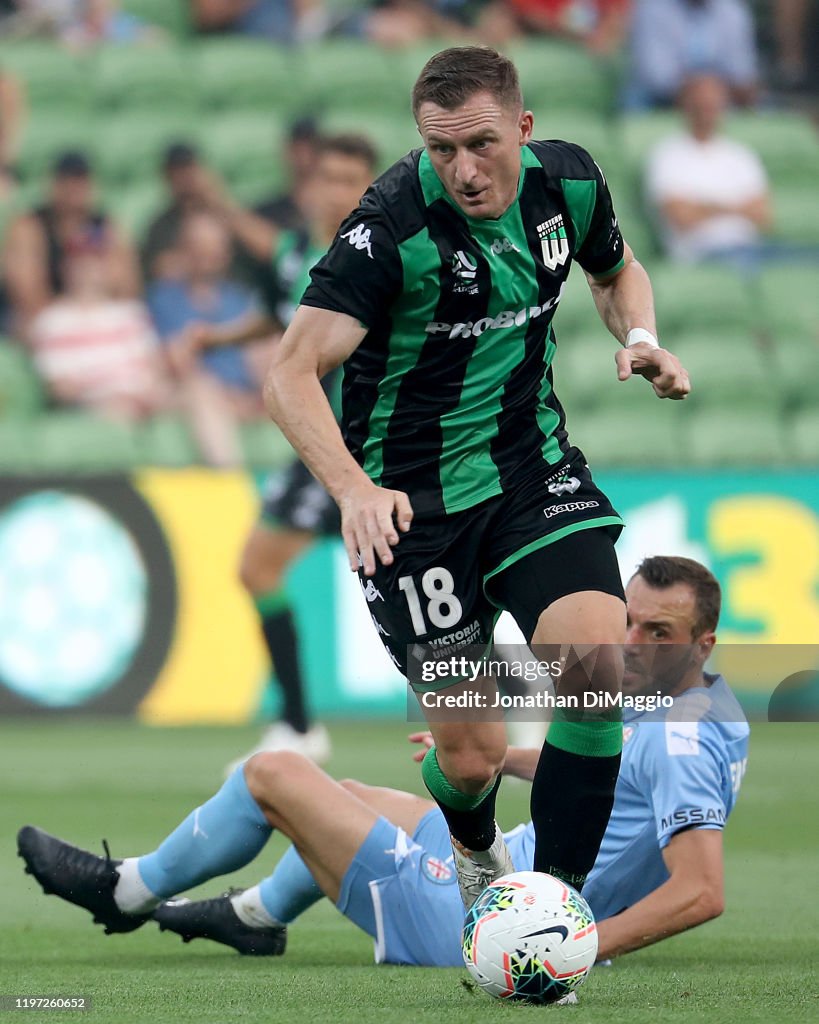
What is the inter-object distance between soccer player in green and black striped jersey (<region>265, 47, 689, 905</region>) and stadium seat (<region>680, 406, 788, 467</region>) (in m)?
6.75

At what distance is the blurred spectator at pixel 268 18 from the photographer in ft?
46.0

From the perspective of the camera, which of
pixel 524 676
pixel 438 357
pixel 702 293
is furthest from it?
pixel 702 293

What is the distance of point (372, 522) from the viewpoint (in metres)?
3.89

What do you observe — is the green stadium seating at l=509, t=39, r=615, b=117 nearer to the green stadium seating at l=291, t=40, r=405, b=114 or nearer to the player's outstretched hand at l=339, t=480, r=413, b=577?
the green stadium seating at l=291, t=40, r=405, b=114

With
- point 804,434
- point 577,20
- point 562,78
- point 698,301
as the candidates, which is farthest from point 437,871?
point 577,20

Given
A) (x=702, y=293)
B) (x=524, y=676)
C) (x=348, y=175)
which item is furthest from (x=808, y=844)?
(x=702, y=293)

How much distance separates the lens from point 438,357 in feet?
14.6

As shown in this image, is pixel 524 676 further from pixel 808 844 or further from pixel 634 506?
pixel 634 506

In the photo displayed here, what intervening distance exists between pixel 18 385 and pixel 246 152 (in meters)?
2.87

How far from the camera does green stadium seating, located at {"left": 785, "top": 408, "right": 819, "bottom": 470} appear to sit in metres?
11.2

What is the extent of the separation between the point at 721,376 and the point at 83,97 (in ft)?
17.8

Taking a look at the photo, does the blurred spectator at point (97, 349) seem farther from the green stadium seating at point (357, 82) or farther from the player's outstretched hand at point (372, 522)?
the player's outstretched hand at point (372, 522)

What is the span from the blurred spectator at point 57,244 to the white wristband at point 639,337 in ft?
24.6

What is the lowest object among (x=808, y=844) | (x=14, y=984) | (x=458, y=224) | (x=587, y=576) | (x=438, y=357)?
(x=808, y=844)
